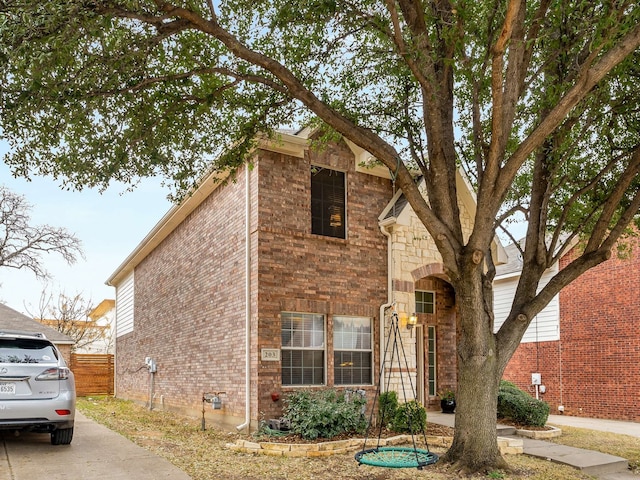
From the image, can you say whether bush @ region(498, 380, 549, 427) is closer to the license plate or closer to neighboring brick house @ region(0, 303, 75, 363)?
the license plate

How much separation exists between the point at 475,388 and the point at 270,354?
411cm

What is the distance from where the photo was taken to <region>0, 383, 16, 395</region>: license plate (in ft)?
25.8

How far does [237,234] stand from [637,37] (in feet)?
25.3

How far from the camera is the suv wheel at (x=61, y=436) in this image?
892 centimetres

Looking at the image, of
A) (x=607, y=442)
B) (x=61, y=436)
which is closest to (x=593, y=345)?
(x=607, y=442)

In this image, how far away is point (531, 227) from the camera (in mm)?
8859

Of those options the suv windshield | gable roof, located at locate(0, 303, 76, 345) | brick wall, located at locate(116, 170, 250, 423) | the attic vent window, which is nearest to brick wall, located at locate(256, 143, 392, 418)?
the attic vent window

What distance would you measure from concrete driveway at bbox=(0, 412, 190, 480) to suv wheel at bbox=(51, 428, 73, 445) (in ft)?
0.25

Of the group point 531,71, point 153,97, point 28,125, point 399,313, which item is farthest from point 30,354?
point 531,71

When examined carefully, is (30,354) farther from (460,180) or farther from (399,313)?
(460,180)

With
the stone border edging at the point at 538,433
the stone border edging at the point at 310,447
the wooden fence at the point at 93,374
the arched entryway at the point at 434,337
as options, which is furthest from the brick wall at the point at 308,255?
the wooden fence at the point at 93,374

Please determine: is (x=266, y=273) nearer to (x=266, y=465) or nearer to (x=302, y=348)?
(x=302, y=348)

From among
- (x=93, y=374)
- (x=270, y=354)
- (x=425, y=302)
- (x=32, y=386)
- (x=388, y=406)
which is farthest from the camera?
(x=93, y=374)

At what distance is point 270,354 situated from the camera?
10758 mm
